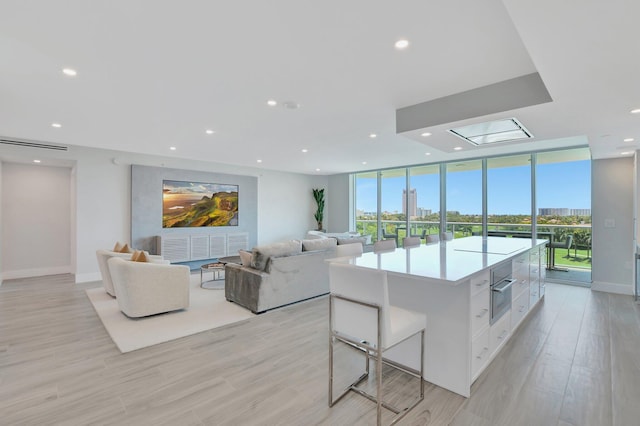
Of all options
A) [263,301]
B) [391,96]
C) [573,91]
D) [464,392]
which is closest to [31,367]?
[263,301]

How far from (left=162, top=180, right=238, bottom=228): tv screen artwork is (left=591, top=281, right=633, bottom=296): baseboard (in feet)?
25.2

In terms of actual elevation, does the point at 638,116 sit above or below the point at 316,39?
below

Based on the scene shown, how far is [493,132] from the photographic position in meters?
3.50

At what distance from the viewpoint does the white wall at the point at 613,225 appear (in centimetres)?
500

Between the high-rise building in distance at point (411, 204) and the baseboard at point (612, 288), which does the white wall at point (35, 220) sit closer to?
the high-rise building in distance at point (411, 204)

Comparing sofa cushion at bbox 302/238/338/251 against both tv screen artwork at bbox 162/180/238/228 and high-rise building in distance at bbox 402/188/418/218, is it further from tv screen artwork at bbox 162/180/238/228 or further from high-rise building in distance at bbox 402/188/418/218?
high-rise building in distance at bbox 402/188/418/218

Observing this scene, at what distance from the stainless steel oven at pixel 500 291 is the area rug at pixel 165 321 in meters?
2.79

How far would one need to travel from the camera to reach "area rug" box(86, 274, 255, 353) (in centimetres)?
318

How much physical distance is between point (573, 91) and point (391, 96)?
1.51m

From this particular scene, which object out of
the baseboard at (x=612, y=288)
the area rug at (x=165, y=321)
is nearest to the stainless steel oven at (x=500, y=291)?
the area rug at (x=165, y=321)

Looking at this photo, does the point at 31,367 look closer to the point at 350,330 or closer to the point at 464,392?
the point at 350,330

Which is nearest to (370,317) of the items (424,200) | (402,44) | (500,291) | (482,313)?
(482,313)

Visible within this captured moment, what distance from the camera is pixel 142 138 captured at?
16.6 feet

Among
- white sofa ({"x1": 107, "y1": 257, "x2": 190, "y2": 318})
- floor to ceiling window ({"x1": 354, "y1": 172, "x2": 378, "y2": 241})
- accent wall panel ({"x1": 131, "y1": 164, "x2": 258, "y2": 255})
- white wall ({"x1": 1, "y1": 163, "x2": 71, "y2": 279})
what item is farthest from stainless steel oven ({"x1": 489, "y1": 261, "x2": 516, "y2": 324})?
white wall ({"x1": 1, "y1": 163, "x2": 71, "y2": 279})
